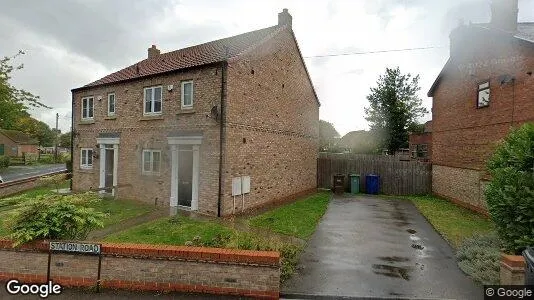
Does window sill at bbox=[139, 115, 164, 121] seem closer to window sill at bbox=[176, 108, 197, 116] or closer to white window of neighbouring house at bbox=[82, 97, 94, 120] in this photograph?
window sill at bbox=[176, 108, 197, 116]

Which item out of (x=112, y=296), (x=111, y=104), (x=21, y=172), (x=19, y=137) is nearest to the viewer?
(x=112, y=296)

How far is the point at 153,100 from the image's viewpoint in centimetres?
1396

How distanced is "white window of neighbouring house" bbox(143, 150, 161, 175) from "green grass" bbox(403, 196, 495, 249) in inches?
459

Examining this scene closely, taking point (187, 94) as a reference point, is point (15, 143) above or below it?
below

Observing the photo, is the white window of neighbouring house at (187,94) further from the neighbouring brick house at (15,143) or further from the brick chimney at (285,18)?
the neighbouring brick house at (15,143)

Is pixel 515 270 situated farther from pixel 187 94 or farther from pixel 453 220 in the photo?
pixel 187 94

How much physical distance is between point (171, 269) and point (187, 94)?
8704mm

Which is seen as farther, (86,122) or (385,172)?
(385,172)

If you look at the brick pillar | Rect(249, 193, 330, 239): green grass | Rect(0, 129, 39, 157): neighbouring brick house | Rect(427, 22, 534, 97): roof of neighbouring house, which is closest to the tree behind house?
Rect(427, 22, 534, 97): roof of neighbouring house

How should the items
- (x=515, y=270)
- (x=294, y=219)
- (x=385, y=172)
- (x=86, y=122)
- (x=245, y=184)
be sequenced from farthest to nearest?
(x=385, y=172), (x=86, y=122), (x=245, y=184), (x=294, y=219), (x=515, y=270)

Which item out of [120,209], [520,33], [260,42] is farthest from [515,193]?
[120,209]

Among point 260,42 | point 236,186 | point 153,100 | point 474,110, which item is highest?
point 260,42

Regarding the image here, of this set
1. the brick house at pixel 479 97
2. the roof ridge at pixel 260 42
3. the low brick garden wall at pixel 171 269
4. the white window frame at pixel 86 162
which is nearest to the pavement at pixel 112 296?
the low brick garden wall at pixel 171 269

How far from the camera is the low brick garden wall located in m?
5.39
